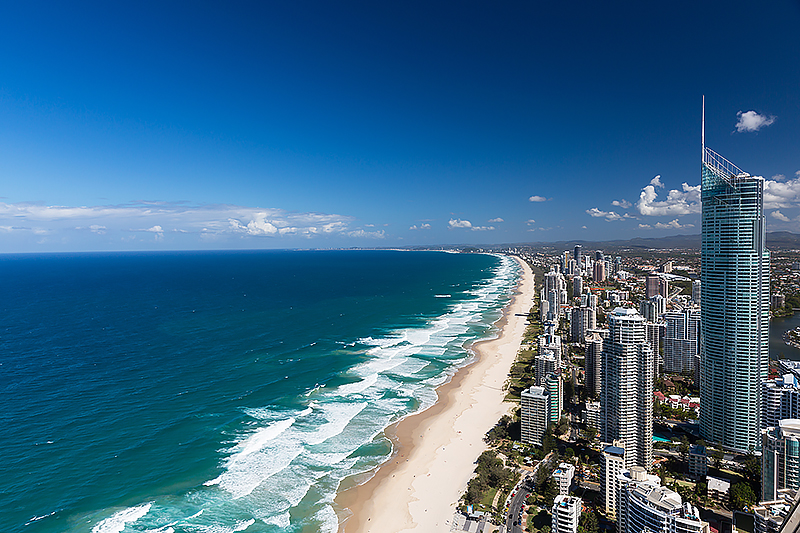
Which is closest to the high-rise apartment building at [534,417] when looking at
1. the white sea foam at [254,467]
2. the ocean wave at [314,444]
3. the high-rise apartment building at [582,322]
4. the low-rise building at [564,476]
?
the low-rise building at [564,476]

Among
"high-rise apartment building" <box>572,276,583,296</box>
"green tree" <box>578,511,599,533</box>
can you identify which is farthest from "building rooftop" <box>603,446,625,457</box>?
"high-rise apartment building" <box>572,276,583,296</box>

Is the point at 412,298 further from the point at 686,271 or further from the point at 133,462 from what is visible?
the point at 686,271

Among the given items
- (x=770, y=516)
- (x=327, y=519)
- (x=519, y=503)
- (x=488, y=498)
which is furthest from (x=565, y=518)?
(x=327, y=519)

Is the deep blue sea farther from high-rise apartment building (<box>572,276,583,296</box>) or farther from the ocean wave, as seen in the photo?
high-rise apartment building (<box>572,276,583,296</box>)

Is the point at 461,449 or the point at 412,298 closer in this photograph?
the point at 461,449

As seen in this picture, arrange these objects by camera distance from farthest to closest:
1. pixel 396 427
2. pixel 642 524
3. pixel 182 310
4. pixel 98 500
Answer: pixel 182 310, pixel 396 427, pixel 98 500, pixel 642 524

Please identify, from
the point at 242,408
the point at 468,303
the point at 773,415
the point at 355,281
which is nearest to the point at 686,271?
the point at 468,303

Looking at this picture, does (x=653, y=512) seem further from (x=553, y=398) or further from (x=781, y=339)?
(x=781, y=339)
